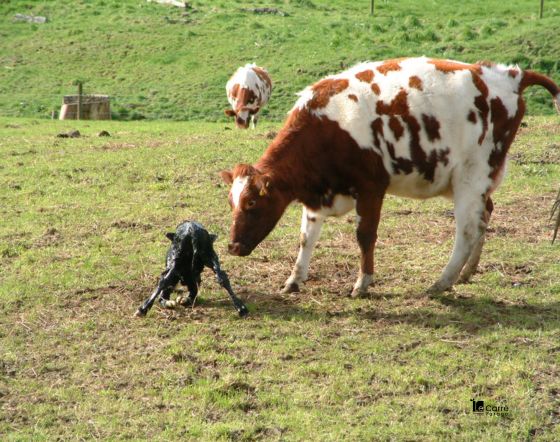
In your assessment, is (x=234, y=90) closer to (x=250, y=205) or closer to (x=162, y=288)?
(x=250, y=205)

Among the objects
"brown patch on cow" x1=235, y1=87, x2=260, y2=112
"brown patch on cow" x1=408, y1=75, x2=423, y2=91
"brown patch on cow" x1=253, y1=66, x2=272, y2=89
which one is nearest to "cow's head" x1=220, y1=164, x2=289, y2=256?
"brown patch on cow" x1=408, y1=75, x2=423, y2=91

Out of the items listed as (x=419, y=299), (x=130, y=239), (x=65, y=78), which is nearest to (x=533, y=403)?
(x=419, y=299)

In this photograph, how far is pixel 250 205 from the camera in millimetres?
7684

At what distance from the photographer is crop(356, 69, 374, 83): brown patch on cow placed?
790 centimetres

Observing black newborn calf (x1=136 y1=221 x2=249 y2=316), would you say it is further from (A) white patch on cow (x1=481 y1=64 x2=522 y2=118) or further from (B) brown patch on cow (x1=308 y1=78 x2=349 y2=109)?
(A) white patch on cow (x1=481 y1=64 x2=522 y2=118)

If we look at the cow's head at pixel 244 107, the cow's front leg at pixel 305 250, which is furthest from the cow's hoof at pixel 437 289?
the cow's head at pixel 244 107

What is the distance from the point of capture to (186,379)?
6.27 m

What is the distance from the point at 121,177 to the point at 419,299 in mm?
6011

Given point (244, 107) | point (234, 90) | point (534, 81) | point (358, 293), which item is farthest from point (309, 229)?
point (234, 90)

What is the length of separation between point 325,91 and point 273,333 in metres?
2.21

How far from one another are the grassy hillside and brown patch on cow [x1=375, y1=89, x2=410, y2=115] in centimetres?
1389

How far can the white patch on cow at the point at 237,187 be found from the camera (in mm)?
7652

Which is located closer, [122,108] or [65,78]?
[122,108]

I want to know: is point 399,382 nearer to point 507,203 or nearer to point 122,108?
point 507,203
